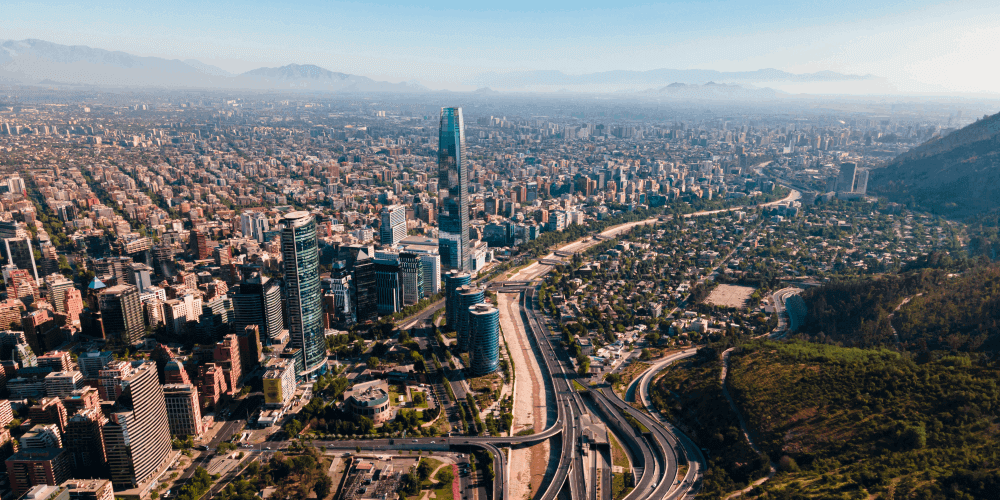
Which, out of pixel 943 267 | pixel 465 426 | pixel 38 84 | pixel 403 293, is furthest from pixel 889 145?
pixel 38 84

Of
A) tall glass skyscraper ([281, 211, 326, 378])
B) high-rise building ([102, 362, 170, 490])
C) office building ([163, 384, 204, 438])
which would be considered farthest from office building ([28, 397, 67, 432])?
tall glass skyscraper ([281, 211, 326, 378])

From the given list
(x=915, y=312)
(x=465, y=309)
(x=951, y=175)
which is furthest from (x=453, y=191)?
(x=951, y=175)

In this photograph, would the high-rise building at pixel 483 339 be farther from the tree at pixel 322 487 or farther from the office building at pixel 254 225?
the office building at pixel 254 225

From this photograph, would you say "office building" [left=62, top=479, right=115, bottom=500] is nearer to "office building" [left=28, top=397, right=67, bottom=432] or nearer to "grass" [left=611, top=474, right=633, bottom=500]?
"office building" [left=28, top=397, right=67, bottom=432]

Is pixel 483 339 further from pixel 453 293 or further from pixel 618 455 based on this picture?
pixel 618 455

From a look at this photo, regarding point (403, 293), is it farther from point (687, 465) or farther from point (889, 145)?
point (889, 145)

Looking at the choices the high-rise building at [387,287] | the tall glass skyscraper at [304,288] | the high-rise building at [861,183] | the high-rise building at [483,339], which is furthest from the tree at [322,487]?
the high-rise building at [861,183]
